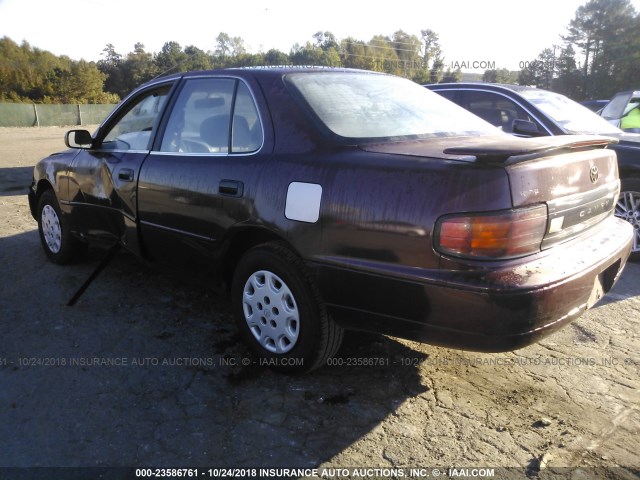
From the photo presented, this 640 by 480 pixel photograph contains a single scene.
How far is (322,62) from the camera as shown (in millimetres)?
48156

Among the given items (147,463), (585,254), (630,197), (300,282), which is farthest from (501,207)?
(630,197)

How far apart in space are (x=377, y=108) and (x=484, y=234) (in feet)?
4.02

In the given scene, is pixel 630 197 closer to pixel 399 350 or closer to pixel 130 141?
pixel 399 350

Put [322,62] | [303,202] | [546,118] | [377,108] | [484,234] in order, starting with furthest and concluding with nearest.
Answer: [322,62], [546,118], [377,108], [303,202], [484,234]

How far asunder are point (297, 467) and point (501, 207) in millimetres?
1395

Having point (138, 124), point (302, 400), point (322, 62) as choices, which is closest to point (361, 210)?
point (302, 400)

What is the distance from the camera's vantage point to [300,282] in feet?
8.94

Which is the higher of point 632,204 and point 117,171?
point 117,171

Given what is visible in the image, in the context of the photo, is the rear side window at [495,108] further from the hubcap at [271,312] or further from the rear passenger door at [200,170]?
the hubcap at [271,312]

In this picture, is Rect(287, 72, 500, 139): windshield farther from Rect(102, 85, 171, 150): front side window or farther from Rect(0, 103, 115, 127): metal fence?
Rect(0, 103, 115, 127): metal fence

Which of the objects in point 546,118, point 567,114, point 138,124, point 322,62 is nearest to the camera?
point 138,124

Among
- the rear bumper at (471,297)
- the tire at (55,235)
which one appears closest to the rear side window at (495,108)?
the rear bumper at (471,297)

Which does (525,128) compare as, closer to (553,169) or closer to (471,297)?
(553,169)

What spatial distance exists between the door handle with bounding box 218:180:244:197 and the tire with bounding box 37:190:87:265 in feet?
7.56
